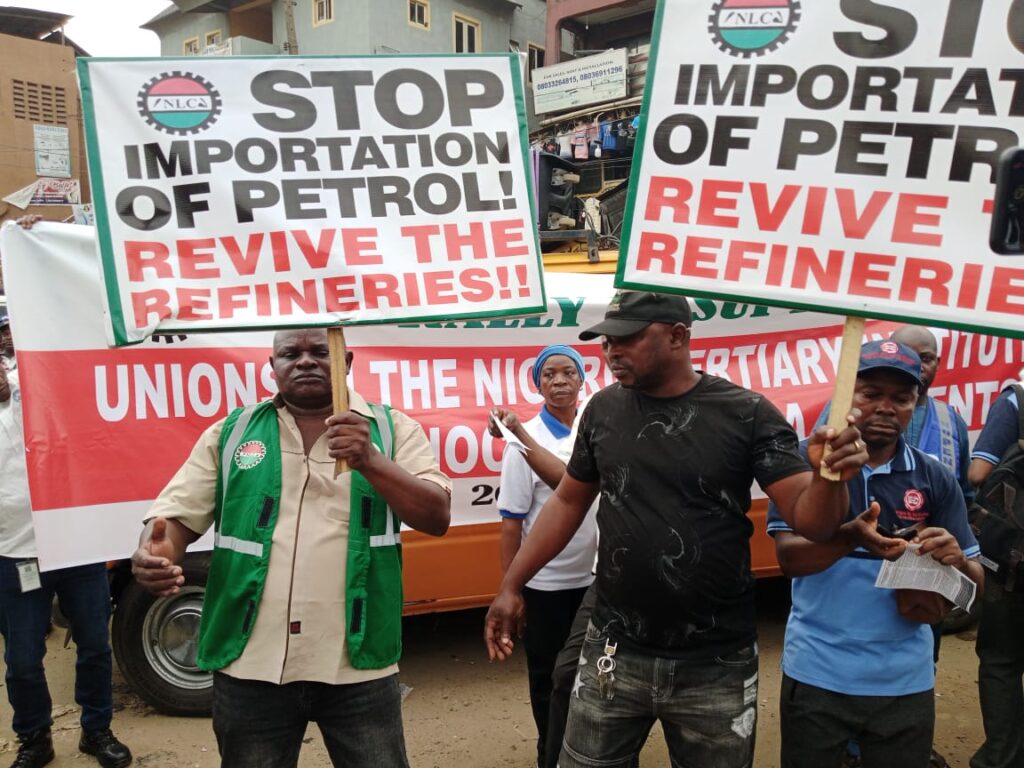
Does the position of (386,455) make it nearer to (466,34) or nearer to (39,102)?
(39,102)

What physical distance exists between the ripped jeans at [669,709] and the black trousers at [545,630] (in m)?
0.85

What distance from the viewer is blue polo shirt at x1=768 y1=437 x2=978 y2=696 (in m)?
2.30

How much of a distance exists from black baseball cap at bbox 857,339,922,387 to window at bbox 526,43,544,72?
2665cm

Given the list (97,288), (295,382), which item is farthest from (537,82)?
(295,382)

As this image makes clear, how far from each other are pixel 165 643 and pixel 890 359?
3.71m

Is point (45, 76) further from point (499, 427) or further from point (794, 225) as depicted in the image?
point (794, 225)

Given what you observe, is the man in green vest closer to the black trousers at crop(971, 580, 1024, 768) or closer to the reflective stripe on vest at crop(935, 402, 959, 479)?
the reflective stripe on vest at crop(935, 402, 959, 479)

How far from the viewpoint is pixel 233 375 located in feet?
13.1

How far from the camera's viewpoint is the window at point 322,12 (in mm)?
23231

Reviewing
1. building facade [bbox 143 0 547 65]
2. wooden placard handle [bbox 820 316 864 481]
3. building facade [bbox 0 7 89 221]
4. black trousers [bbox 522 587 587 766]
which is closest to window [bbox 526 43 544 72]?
building facade [bbox 143 0 547 65]

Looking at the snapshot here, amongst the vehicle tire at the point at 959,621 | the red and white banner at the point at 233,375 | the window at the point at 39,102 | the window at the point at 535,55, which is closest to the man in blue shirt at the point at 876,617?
the red and white banner at the point at 233,375

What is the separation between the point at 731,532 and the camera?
223cm

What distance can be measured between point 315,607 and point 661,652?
964 millimetres

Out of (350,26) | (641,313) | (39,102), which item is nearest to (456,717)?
(641,313)
